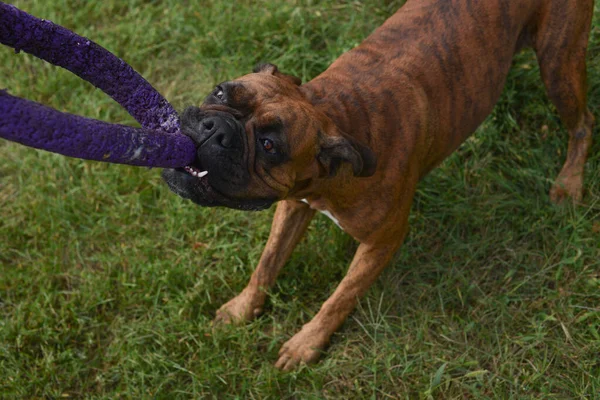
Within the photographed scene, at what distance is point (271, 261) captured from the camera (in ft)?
12.8

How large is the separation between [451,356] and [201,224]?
1.74 m

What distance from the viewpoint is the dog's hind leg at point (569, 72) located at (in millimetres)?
3645

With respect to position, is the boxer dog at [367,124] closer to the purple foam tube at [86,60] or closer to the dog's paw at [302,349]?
the dog's paw at [302,349]

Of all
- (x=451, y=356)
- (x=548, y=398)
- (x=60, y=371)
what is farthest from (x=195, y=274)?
(x=548, y=398)

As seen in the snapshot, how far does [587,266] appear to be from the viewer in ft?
12.9

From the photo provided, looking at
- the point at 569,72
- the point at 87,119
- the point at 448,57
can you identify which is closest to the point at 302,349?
the point at 448,57

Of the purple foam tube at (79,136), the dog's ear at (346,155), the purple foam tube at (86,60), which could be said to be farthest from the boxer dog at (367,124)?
the purple foam tube at (79,136)

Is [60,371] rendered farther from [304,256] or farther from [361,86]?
[361,86]

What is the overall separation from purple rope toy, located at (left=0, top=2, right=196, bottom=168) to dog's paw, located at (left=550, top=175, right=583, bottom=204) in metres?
2.48

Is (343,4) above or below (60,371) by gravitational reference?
above

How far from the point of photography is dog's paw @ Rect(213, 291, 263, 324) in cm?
393

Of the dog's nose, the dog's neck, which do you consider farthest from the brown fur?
the dog's nose

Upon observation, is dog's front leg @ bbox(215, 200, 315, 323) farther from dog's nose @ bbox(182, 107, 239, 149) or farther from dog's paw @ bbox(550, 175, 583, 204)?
dog's paw @ bbox(550, 175, 583, 204)

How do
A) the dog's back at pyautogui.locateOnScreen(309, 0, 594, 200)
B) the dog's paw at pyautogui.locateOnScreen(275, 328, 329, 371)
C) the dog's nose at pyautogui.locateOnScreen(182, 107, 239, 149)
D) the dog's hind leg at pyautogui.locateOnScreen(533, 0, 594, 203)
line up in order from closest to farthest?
the dog's nose at pyautogui.locateOnScreen(182, 107, 239, 149), the dog's back at pyautogui.locateOnScreen(309, 0, 594, 200), the dog's hind leg at pyautogui.locateOnScreen(533, 0, 594, 203), the dog's paw at pyautogui.locateOnScreen(275, 328, 329, 371)
